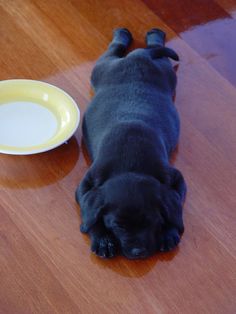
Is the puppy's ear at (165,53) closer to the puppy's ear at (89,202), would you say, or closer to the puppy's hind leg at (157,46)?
the puppy's hind leg at (157,46)

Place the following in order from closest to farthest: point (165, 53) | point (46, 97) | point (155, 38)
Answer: point (46, 97)
point (165, 53)
point (155, 38)

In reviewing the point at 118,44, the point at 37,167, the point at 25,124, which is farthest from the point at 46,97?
the point at 118,44

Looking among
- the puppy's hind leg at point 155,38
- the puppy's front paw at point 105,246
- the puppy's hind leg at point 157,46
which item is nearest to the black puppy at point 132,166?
the puppy's front paw at point 105,246

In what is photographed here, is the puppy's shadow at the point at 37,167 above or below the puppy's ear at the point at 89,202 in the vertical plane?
below

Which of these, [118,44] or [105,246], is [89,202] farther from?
[118,44]

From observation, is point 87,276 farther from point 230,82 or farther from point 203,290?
point 230,82

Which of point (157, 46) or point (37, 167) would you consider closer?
point (37, 167)
